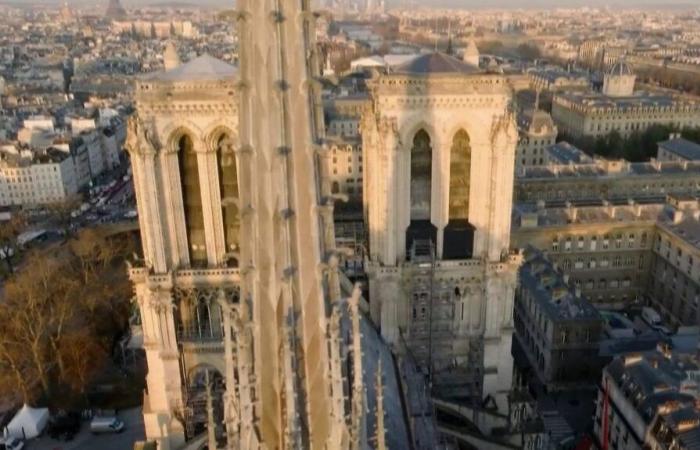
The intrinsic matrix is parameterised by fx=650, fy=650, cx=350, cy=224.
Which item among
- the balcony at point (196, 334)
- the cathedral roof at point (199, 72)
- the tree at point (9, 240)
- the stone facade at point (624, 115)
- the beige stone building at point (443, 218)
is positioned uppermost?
the cathedral roof at point (199, 72)

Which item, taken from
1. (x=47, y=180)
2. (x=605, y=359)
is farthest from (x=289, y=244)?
(x=47, y=180)

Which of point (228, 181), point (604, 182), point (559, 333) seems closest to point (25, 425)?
point (228, 181)

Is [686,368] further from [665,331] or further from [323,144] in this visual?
[323,144]

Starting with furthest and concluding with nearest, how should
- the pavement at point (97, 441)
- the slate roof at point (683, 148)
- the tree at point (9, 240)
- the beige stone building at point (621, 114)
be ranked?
the beige stone building at point (621, 114)
the slate roof at point (683, 148)
the tree at point (9, 240)
the pavement at point (97, 441)

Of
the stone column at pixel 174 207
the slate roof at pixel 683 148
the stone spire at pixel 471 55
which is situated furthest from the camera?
the slate roof at pixel 683 148

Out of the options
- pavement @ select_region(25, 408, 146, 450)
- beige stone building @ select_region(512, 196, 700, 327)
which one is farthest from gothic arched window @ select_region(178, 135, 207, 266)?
beige stone building @ select_region(512, 196, 700, 327)

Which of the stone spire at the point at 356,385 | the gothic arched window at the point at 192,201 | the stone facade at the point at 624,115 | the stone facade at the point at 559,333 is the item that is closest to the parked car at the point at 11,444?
the gothic arched window at the point at 192,201

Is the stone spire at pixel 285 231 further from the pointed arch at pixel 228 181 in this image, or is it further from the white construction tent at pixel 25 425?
the white construction tent at pixel 25 425
